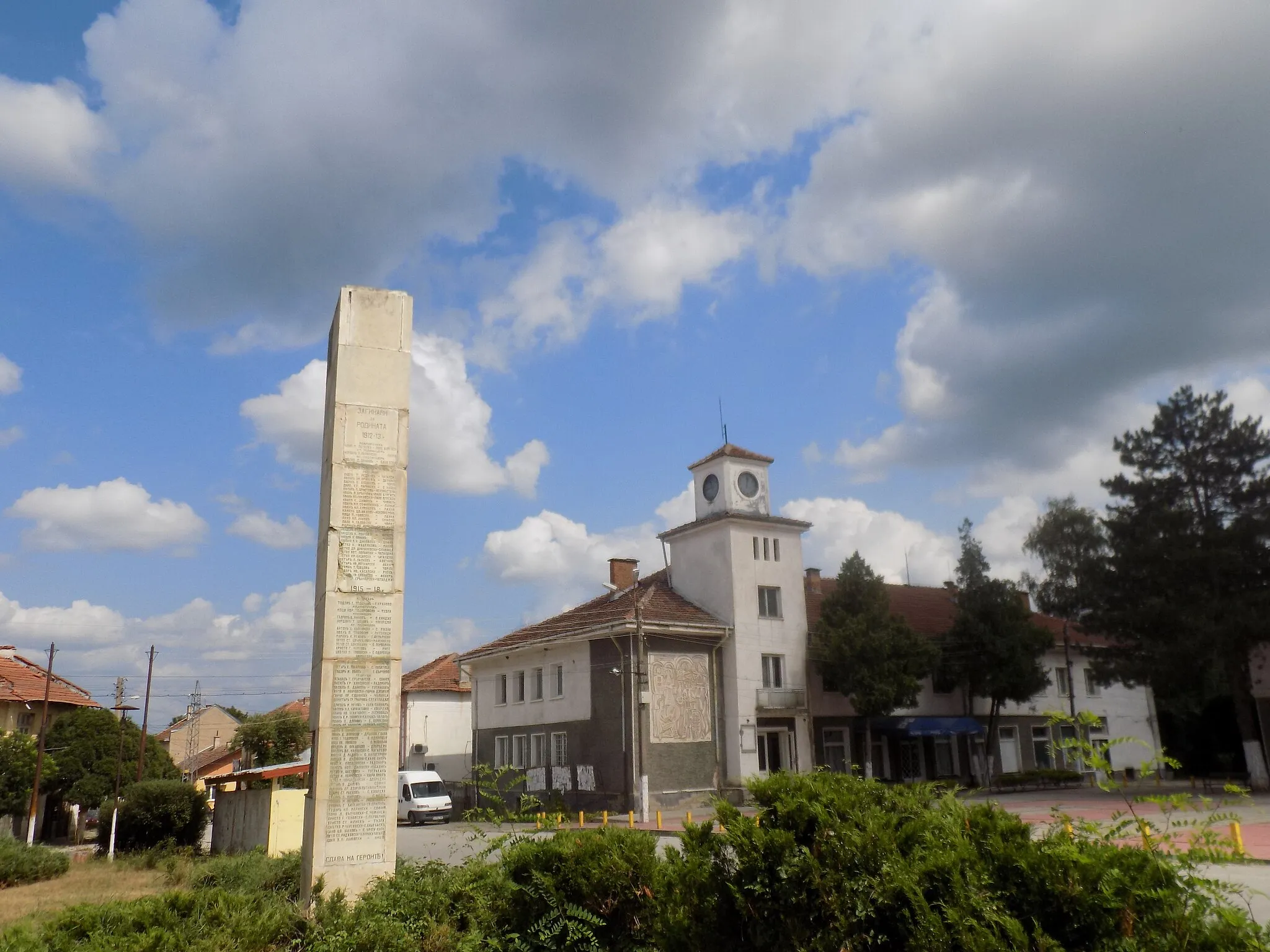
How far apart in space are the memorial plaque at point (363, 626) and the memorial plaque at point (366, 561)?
158 mm

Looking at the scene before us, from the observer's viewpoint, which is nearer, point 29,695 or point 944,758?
point 29,695

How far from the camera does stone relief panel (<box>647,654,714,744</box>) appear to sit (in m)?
36.5

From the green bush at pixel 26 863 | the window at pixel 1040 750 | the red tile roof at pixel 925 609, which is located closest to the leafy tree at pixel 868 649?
the red tile roof at pixel 925 609

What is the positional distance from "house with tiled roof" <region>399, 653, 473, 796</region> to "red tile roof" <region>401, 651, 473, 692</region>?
0.11 ft

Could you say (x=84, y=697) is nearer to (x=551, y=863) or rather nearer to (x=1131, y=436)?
Result: (x=551, y=863)

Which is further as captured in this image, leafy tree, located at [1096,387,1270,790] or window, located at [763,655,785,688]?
window, located at [763,655,785,688]

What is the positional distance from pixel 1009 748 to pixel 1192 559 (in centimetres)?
1447

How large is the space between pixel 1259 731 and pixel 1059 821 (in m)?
42.5

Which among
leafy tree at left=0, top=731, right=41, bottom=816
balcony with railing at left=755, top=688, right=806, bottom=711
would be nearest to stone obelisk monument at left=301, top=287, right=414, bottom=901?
leafy tree at left=0, top=731, right=41, bottom=816

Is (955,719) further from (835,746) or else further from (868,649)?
(868,649)

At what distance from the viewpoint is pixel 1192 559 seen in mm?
34500

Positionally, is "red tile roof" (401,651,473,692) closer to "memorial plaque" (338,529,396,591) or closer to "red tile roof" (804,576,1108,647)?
"red tile roof" (804,576,1108,647)

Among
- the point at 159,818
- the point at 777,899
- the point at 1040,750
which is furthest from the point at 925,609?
the point at 777,899

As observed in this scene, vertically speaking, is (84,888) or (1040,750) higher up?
(1040,750)
